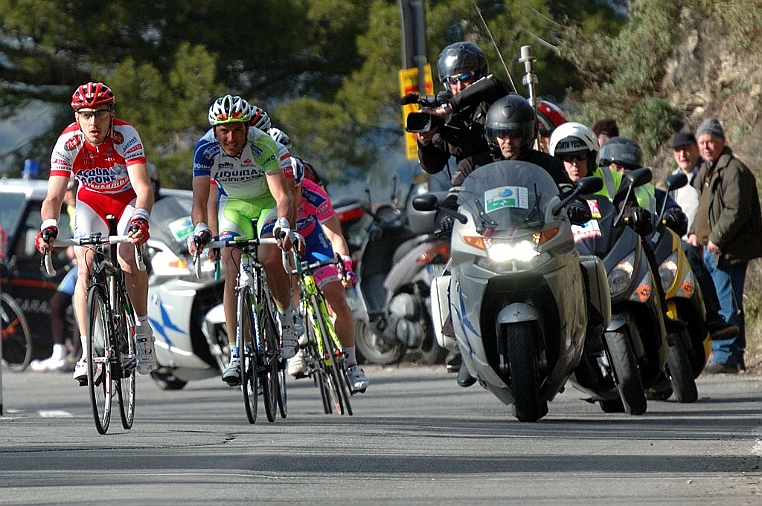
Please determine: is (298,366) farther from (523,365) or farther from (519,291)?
(523,365)

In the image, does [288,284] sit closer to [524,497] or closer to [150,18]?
[524,497]

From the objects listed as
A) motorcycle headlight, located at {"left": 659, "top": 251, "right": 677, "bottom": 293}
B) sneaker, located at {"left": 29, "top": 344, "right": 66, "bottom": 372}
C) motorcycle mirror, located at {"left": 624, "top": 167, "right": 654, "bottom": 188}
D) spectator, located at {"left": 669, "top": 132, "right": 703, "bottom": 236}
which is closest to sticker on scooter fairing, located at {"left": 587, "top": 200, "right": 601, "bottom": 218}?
motorcycle mirror, located at {"left": 624, "top": 167, "right": 654, "bottom": 188}

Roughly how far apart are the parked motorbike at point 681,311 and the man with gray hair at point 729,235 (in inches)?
101

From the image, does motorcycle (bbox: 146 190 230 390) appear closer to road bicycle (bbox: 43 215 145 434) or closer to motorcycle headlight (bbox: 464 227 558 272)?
road bicycle (bbox: 43 215 145 434)

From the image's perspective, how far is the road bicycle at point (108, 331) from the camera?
33.2ft

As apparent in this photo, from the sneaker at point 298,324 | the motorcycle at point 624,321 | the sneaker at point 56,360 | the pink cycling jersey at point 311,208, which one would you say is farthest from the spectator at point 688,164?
the sneaker at point 56,360

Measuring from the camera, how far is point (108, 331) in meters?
10.4

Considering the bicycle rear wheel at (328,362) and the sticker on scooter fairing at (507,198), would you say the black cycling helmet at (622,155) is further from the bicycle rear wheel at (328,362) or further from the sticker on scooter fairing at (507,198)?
the sticker on scooter fairing at (507,198)

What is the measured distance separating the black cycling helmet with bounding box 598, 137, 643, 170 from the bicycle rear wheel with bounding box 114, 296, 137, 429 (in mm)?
3783

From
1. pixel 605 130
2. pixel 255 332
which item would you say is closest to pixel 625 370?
pixel 255 332

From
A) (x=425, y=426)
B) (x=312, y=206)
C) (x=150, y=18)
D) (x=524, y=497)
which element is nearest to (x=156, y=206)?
(x=312, y=206)

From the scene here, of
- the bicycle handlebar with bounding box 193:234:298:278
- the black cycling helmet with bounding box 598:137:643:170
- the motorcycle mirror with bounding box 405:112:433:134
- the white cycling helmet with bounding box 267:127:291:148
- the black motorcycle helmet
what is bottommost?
the bicycle handlebar with bounding box 193:234:298:278

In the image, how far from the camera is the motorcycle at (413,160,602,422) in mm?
9836

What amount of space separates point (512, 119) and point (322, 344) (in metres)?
2.18
